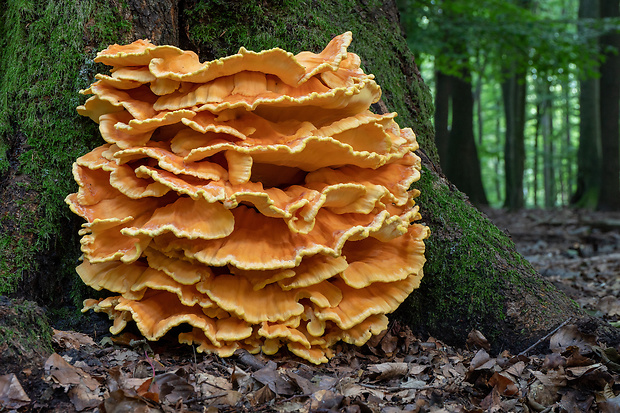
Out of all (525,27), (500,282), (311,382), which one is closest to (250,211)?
(311,382)

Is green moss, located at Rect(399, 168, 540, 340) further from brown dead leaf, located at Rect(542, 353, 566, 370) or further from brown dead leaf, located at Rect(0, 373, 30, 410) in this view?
brown dead leaf, located at Rect(0, 373, 30, 410)

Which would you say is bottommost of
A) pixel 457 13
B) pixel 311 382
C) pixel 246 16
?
pixel 311 382

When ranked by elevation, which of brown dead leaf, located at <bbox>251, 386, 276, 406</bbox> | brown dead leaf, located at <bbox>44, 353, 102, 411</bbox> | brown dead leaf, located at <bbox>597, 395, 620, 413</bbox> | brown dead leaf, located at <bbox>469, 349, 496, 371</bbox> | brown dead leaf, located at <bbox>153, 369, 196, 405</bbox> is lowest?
brown dead leaf, located at <bbox>597, 395, 620, 413</bbox>

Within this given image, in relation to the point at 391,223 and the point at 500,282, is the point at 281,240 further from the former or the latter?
the point at 500,282

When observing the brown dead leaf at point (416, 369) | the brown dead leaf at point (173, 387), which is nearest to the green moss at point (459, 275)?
the brown dead leaf at point (416, 369)

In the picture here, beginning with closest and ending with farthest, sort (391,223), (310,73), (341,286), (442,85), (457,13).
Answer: (310,73)
(391,223)
(341,286)
(457,13)
(442,85)

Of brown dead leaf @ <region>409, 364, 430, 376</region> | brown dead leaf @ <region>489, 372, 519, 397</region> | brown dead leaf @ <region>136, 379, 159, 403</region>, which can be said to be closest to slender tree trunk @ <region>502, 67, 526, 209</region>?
brown dead leaf @ <region>409, 364, 430, 376</region>

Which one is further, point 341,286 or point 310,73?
point 341,286

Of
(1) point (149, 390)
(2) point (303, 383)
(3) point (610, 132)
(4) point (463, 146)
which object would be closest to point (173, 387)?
(1) point (149, 390)
